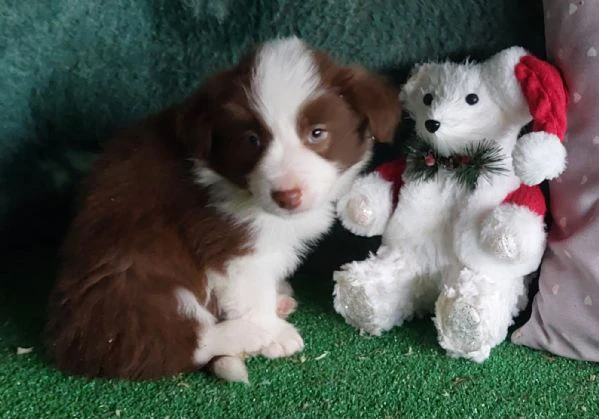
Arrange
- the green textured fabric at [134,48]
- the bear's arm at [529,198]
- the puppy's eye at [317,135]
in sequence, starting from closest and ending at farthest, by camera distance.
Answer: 1. the puppy's eye at [317,135]
2. the bear's arm at [529,198]
3. the green textured fabric at [134,48]

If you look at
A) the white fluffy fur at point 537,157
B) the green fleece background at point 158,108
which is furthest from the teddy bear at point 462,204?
the green fleece background at point 158,108

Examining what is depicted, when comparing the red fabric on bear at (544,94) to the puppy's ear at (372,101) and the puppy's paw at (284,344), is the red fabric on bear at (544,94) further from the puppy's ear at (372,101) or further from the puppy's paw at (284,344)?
the puppy's paw at (284,344)

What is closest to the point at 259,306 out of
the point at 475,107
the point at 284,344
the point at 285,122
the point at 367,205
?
the point at 284,344

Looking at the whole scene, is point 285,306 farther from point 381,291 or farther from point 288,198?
point 288,198

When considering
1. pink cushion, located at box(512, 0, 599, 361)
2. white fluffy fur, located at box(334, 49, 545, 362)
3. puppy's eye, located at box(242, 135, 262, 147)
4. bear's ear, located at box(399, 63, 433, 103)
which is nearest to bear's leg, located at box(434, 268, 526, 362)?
white fluffy fur, located at box(334, 49, 545, 362)

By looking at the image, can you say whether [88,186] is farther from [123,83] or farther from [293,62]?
[293,62]

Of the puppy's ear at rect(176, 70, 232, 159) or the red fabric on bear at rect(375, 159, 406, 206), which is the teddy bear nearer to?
the red fabric on bear at rect(375, 159, 406, 206)
